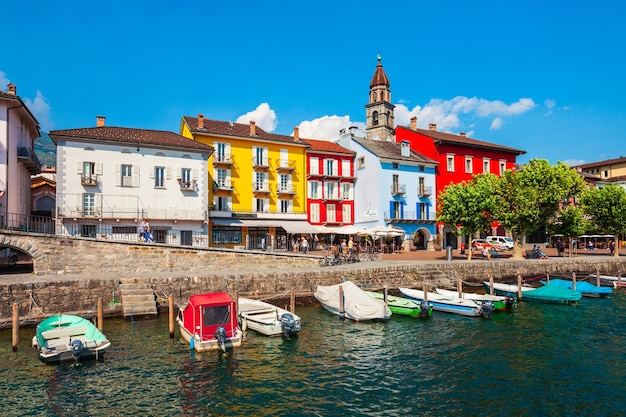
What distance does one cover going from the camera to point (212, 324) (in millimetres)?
18969

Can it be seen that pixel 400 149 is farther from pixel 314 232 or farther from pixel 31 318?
pixel 31 318

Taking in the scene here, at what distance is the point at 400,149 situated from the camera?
198 feet

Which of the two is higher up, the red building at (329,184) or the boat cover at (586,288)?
the red building at (329,184)

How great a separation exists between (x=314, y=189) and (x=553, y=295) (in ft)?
96.8

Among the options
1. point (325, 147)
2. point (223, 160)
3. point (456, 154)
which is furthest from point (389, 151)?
point (223, 160)

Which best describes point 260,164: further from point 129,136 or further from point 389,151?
point 389,151

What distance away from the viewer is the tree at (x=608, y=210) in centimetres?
4600

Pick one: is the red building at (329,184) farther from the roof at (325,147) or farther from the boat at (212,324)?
the boat at (212,324)

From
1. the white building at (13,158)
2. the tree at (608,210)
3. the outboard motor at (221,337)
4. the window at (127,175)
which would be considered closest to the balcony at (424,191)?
the tree at (608,210)

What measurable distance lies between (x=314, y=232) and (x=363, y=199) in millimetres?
10478

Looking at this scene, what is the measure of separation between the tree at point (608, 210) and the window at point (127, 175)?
44622 millimetres

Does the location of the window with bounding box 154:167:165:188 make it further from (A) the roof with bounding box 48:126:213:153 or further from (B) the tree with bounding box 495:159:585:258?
(B) the tree with bounding box 495:159:585:258

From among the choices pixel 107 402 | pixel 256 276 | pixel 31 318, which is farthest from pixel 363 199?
pixel 107 402

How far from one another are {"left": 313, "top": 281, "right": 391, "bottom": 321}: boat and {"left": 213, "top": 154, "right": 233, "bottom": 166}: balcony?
2417cm
